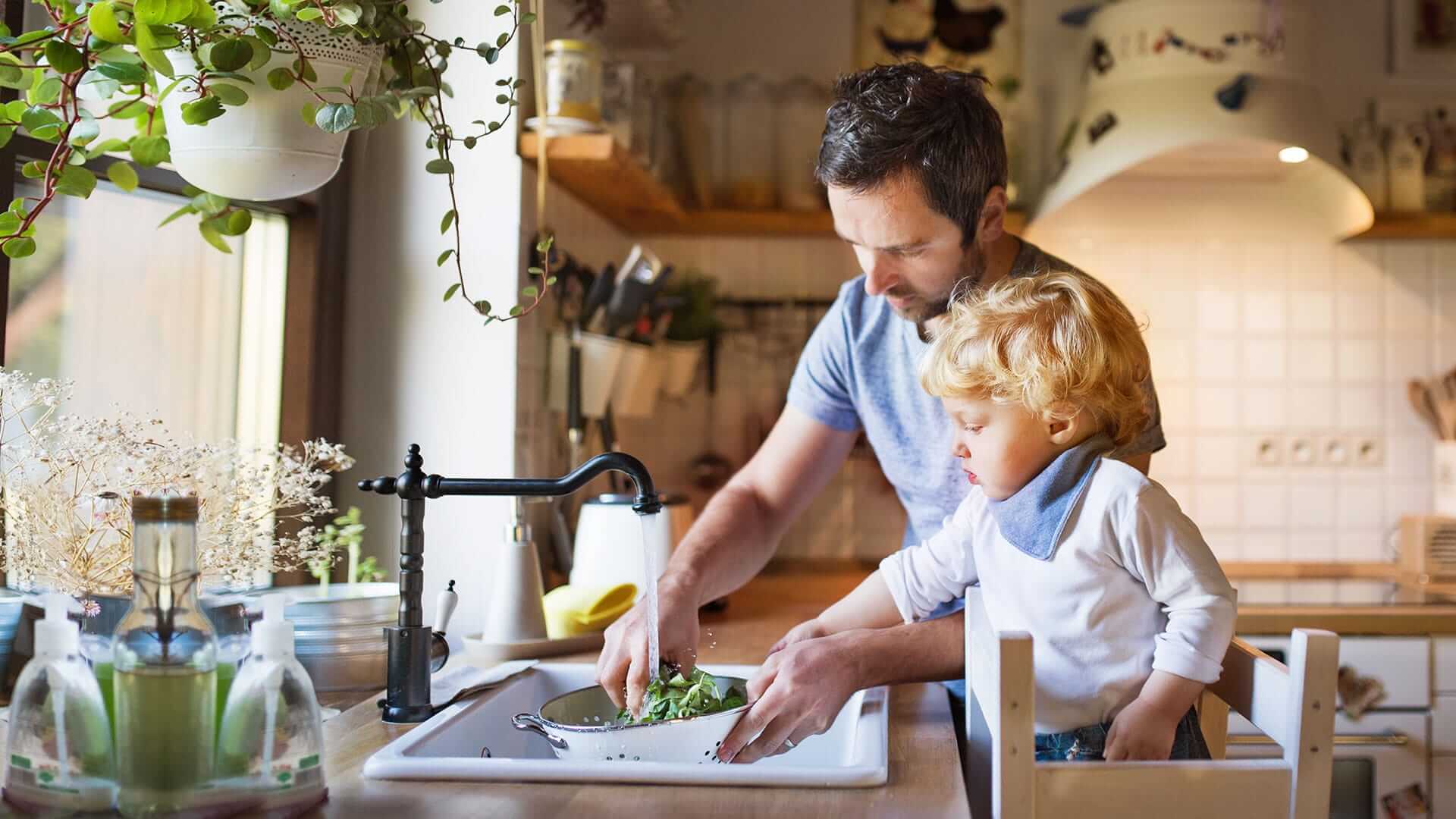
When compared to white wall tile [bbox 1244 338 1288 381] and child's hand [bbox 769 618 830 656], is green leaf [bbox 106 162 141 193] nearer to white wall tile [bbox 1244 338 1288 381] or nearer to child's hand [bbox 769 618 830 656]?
child's hand [bbox 769 618 830 656]

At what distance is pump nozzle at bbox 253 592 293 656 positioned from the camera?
845 mm

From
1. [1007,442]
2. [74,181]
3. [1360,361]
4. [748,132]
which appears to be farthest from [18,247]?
[1360,361]

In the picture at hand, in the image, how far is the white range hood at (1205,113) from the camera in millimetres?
2441

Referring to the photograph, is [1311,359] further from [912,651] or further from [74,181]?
[74,181]

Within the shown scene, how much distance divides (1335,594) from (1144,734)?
1.59 metres

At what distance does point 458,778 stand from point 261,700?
21cm

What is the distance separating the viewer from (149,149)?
49.6 inches

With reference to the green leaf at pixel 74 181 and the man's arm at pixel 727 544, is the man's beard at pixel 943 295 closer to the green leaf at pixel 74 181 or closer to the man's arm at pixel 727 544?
the man's arm at pixel 727 544

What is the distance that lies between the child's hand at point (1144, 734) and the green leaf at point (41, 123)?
1.04 m

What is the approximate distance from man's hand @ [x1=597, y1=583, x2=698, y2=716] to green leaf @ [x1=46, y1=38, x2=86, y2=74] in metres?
0.70

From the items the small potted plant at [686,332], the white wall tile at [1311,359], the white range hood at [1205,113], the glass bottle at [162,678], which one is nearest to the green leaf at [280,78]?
the glass bottle at [162,678]

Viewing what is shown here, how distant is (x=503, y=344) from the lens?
1.90 m

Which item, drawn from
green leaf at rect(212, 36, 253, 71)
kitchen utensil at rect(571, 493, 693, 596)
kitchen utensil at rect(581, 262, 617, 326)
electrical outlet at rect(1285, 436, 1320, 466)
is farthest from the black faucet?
electrical outlet at rect(1285, 436, 1320, 466)

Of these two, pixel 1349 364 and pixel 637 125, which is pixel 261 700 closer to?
pixel 637 125
